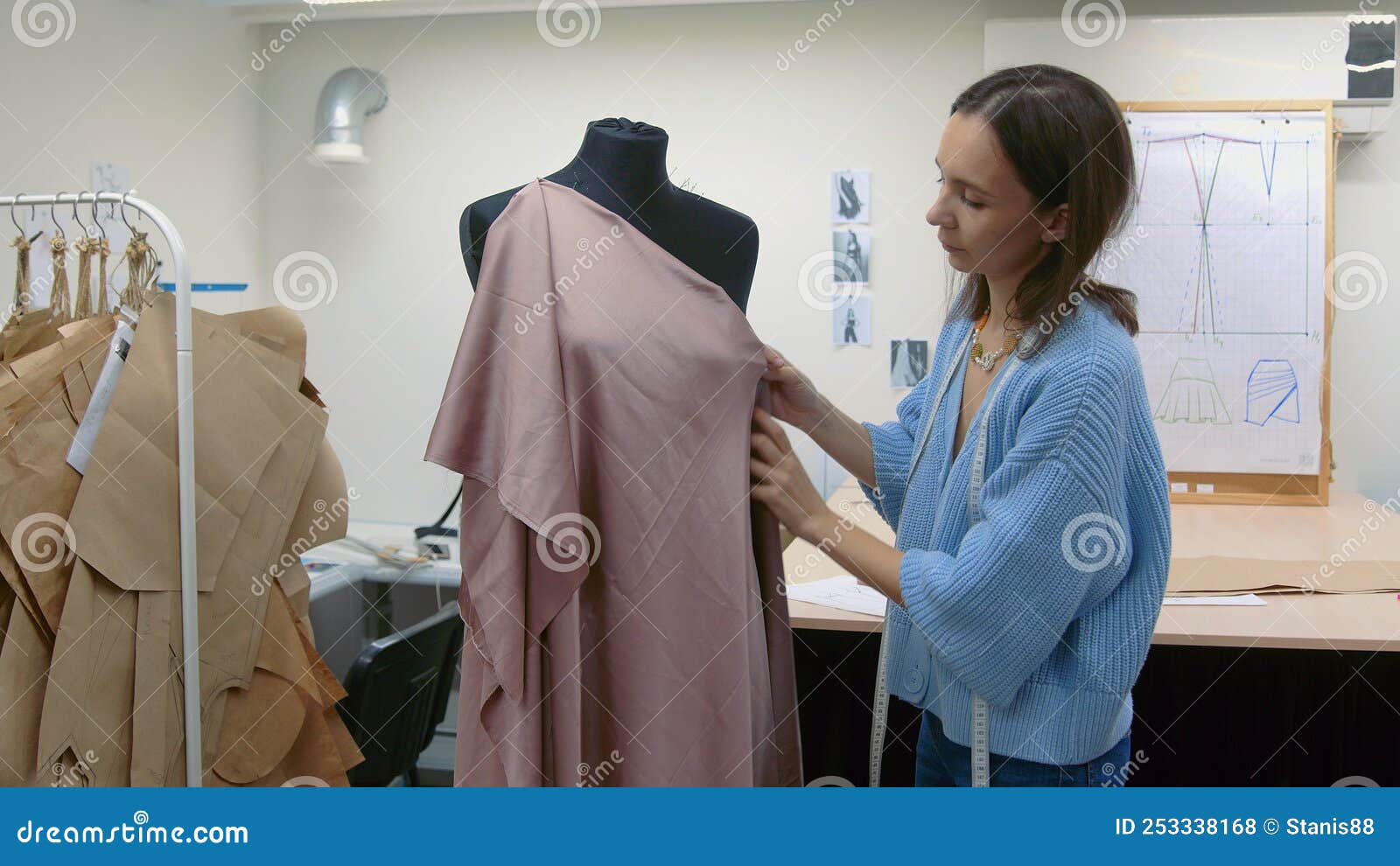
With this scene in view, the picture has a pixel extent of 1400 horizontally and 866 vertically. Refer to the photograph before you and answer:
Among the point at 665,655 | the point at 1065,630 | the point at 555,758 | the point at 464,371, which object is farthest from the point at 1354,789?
the point at 464,371

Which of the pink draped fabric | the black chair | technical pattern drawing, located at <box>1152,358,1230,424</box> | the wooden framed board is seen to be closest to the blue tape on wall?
the black chair

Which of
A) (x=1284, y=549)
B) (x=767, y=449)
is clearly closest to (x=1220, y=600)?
(x=1284, y=549)

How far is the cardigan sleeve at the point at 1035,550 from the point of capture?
1.12 m

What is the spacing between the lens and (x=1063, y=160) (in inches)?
45.6

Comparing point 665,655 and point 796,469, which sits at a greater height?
point 796,469

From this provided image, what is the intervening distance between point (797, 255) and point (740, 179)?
0.31 meters

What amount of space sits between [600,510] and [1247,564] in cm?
166

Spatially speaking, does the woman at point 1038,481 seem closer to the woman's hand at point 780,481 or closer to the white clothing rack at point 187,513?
the woman's hand at point 780,481

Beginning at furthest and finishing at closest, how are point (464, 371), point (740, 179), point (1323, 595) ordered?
point (740, 179) → point (1323, 595) → point (464, 371)

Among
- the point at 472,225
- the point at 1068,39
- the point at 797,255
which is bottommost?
the point at 472,225

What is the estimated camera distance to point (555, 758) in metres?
1.21

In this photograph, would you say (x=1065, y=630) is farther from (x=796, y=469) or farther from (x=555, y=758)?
(x=555, y=758)

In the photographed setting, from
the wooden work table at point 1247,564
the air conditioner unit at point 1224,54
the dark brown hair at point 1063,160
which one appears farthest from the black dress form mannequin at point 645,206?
the air conditioner unit at point 1224,54

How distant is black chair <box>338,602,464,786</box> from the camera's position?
6.98 feet
